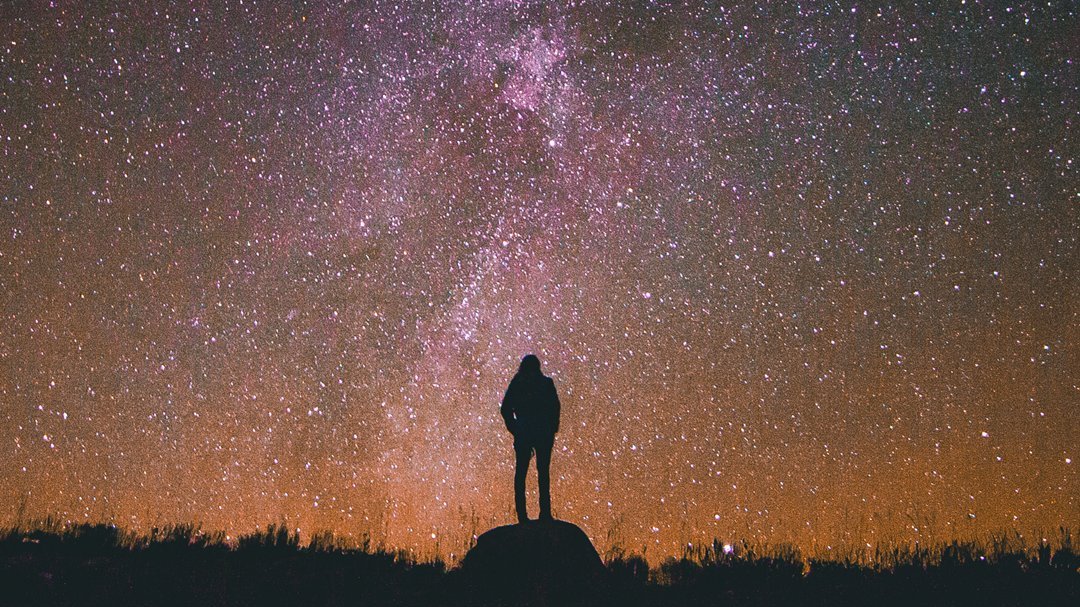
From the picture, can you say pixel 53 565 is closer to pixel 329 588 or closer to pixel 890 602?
pixel 329 588

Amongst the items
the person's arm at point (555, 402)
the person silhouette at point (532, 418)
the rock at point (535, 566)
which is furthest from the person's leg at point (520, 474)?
the rock at point (535, 566)

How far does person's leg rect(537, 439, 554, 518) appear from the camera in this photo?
17.1 ft

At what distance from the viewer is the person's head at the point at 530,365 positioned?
17.1 ft

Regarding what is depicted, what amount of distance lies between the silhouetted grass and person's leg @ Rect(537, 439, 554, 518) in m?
0.59

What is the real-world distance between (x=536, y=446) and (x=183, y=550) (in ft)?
8.77

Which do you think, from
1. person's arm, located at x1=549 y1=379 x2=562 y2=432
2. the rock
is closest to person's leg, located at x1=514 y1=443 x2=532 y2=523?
person's arm, located at x1=549 y1=379 x2=562 y2=432

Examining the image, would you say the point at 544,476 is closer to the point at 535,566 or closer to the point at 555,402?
the point at 555,402

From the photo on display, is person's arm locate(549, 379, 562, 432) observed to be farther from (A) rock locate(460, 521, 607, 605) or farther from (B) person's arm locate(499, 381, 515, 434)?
(A) rock locate(460, 521, 607, 605)

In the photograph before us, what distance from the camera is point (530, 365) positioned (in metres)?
5.24

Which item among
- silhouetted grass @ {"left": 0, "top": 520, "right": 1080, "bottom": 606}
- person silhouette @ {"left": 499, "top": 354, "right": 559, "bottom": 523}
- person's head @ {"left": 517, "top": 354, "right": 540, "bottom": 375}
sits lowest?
silhouetted grass @ {"left": 0, "top": 520, "right": 1080, "bottom": 606}

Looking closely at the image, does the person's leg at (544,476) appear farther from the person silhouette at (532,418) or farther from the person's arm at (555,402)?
the person's arm at (555,402)

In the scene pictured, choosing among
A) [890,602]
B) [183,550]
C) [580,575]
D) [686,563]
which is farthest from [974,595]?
[183,550]

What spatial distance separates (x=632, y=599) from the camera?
416cm

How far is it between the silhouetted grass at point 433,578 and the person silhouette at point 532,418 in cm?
68
